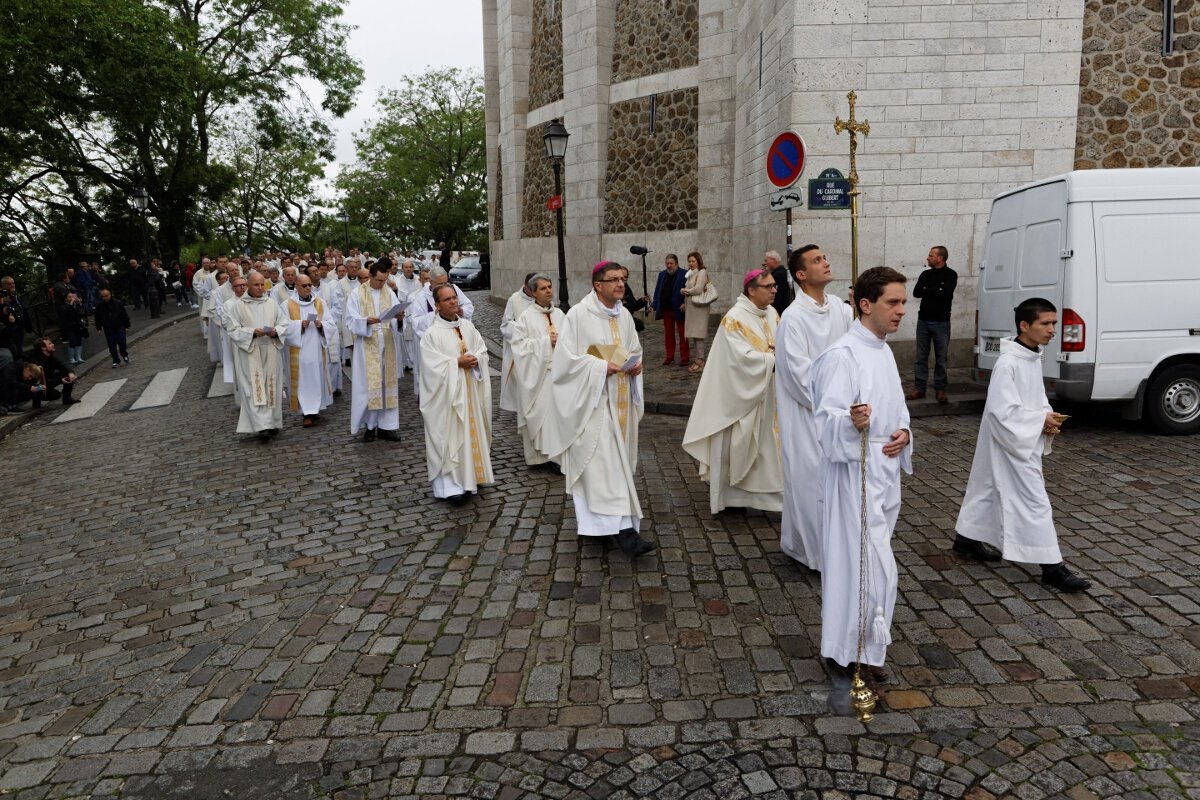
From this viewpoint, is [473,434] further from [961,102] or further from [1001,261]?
[961,102]

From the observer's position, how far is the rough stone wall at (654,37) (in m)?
17.9

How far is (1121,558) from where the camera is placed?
16.5 feet

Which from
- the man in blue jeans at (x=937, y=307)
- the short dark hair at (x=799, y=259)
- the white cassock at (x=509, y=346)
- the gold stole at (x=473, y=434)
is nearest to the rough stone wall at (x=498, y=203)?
the white cassock at (x=509, y=346)

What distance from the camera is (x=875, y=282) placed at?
12.1ft

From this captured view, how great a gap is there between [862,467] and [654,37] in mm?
17459

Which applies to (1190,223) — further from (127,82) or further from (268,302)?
(127,82)

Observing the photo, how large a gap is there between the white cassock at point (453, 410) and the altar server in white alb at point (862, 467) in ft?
11.9

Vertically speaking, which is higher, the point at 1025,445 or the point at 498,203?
the point at 498,203

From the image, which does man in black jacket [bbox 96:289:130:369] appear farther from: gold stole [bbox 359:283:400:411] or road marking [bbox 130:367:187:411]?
gold stole [bbox 359:283:400:411]

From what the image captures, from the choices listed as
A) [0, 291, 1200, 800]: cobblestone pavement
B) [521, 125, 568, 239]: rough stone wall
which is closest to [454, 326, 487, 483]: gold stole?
[0, 291, 1200, 800]: cobblestone pavement

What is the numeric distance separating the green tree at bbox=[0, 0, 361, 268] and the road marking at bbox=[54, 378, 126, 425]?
10909mm

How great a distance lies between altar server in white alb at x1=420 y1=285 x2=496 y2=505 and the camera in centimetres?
673

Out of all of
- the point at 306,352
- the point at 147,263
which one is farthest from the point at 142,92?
the point at 306,352

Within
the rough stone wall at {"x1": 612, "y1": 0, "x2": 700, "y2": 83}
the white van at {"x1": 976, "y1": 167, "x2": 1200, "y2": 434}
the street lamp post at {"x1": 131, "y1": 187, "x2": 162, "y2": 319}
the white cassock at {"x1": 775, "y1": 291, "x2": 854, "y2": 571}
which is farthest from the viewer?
the street lamp post at {"x1": 131, "y1": 187, "x2": 162, "y2": 319}
